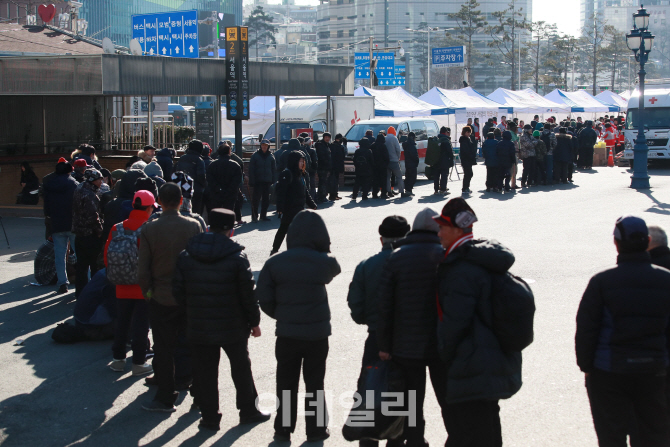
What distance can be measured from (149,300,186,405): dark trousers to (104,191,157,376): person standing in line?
2.06ft

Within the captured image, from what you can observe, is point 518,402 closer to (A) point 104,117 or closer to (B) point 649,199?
(B) point 649,199

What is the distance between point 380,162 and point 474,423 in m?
14.7

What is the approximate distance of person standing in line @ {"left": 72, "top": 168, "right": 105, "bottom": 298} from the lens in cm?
839

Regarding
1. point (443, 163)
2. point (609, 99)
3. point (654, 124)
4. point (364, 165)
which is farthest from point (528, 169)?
point (609, 99)

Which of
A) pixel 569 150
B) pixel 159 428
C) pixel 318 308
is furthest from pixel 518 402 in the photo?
pixel 569 150

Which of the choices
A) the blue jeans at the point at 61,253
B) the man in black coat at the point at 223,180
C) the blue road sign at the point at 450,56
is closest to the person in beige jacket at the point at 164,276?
the blue jeans at the point at 61,253

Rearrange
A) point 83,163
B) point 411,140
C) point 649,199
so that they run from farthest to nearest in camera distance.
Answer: point 411,140 < point 649,199 < point 83,163

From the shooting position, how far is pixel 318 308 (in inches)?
187

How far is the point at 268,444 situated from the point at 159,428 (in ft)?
2.84

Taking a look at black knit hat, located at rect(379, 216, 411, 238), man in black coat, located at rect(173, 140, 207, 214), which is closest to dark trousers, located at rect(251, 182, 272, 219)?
man in black coat, located at rect(173, 140, 207, 214)

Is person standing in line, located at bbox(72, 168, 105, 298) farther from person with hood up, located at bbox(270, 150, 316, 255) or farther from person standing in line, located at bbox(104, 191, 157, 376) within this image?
person with hood up, located at bbox(270, 150, 316, 255)

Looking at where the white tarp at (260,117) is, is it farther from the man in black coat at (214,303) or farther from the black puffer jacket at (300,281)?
the black puffer jacket at (300,281)

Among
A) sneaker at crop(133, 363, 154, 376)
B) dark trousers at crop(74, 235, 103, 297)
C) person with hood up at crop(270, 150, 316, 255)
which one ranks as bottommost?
sneaker at crop(133, 363, 154, 376)

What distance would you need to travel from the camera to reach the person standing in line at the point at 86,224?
27.5ft
